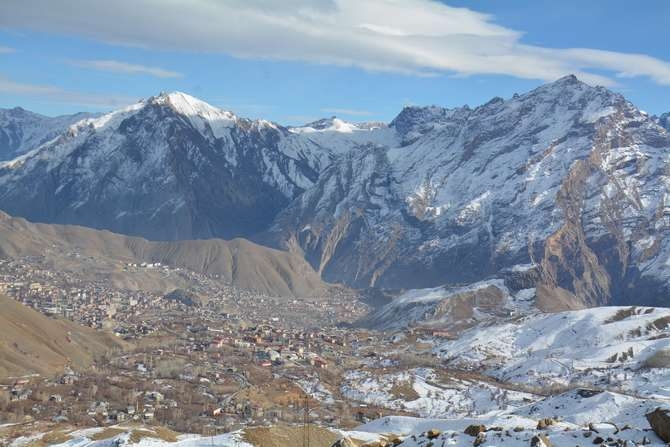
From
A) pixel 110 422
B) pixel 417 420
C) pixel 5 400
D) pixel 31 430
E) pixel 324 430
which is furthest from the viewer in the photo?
pixel 5 400

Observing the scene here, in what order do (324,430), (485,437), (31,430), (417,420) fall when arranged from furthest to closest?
(417,420) < (31,430) < (324,430) < (485,437)

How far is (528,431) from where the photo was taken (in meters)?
73.2

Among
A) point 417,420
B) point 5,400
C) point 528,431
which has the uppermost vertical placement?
point 528,431

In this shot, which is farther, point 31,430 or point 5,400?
point 5,400

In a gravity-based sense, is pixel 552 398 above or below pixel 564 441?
below

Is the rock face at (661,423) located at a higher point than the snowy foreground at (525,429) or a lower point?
higher

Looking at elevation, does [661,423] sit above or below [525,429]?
above

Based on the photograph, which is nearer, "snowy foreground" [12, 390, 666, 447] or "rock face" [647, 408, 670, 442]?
"rock face" [647, 408, 670, 442]

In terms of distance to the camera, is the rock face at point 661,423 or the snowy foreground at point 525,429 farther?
the snowy foreground at point 525,429

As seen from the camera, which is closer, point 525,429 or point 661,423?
point 661,423

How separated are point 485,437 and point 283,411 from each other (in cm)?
12123

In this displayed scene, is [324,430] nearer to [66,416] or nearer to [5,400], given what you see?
[66,416]

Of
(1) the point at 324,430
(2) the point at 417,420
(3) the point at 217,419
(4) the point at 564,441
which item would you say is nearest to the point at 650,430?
(4) the point at 564,441

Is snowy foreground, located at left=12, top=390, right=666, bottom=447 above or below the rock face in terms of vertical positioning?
below
